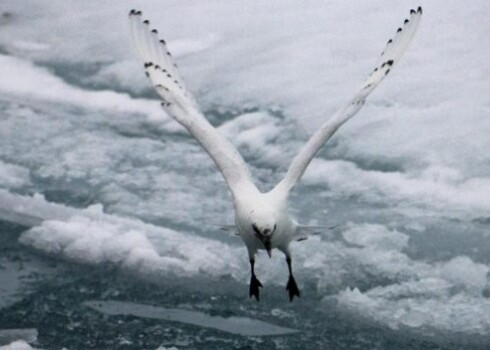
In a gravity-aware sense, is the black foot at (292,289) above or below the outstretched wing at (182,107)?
below

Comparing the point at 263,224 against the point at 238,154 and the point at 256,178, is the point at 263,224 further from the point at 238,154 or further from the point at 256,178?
the point at 256,178

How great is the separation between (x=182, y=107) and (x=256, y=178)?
7.93 ft

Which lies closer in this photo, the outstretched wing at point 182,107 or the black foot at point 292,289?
the outstretched wing at point 182,107

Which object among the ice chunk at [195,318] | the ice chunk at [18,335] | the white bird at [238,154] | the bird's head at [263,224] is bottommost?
the ice chunk at [18,335]

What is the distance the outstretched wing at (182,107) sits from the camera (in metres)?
6.56

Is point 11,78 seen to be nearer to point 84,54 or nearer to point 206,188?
point 84,54

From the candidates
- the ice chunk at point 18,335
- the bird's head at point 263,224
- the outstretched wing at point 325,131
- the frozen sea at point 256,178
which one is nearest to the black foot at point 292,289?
the frozen sea at point 256,178

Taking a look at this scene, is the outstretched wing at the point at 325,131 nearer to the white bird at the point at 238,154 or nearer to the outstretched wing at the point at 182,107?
the white bird at the point at 238,154

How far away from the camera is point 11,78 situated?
1140 centimetres

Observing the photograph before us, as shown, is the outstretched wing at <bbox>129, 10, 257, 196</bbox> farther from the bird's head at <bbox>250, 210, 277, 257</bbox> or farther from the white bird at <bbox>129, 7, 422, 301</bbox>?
the bird's head at <bbox>250, 210, 277, 257</bbox>

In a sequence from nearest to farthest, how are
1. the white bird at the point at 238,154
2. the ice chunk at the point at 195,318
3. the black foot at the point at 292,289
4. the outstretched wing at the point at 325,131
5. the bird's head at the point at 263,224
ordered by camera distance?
the bird's head at the point at 263,224
the white bird at the point at 238,154
the outstretched wing at the point at 325,131
the black foot at the point at 292,289
the ice chunk at the point at 195,318

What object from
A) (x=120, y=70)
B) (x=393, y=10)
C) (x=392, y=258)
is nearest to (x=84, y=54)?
(x=120, y=70)

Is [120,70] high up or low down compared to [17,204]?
up

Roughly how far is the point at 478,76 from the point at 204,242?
378 cm
